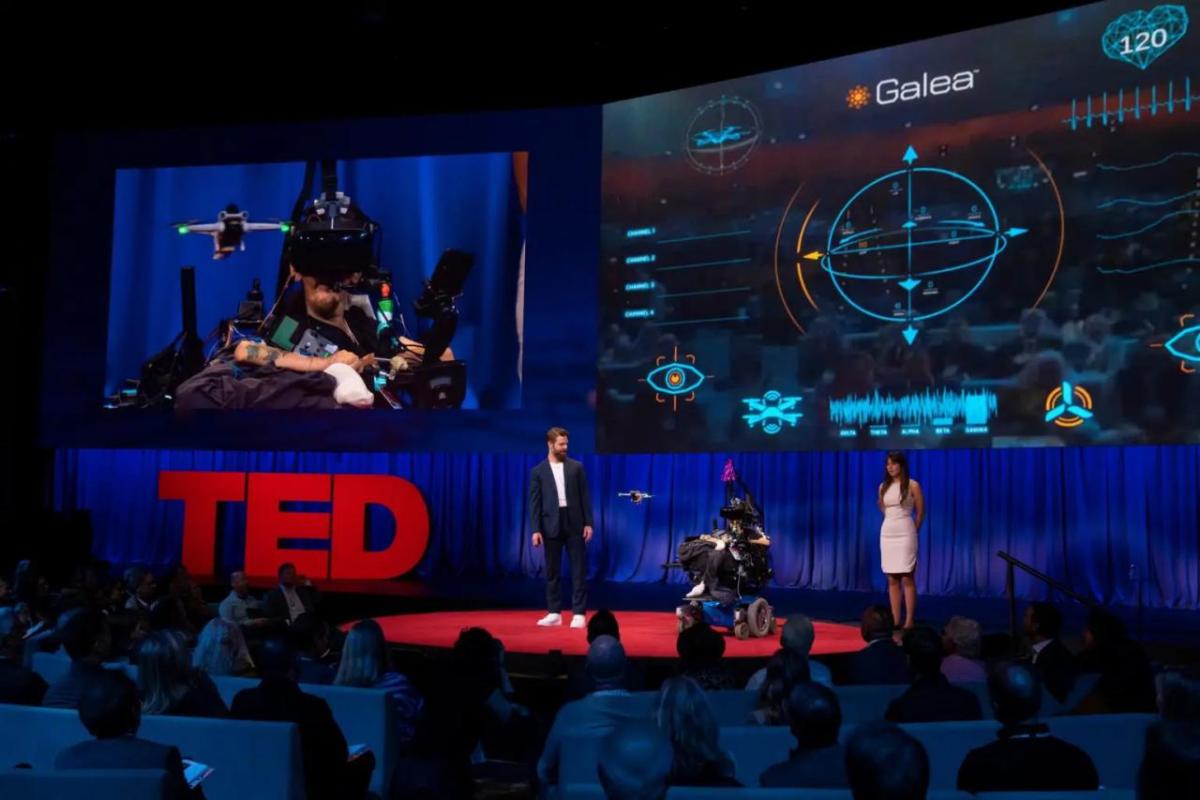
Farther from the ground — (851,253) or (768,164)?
(768,164)

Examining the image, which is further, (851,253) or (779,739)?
(851,253)

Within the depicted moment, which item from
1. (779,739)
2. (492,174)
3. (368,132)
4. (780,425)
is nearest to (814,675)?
(779,739)

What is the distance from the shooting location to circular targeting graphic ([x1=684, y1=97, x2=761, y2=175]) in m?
11.6

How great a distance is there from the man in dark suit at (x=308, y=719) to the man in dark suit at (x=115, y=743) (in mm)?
535

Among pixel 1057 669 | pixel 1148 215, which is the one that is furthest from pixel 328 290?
pixel 1057 669

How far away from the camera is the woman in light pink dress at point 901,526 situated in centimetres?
870

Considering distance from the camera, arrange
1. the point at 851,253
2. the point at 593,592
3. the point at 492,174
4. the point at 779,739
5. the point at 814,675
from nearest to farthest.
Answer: the point at 779,739
the point at 814,675
the point at 851,253
the point at 593,592
the point at 492,174

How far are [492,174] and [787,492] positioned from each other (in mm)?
4958

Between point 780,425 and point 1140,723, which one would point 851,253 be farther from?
point 1140,723

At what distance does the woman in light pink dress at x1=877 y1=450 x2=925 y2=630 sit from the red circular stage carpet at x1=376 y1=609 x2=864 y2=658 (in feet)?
1.84

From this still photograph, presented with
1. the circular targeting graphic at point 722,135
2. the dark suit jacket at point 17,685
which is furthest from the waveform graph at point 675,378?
A: the dark suit jacket at point 17,685

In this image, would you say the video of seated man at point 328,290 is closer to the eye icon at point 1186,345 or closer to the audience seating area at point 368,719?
the eye icon at point 1186,345

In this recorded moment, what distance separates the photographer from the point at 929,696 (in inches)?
143

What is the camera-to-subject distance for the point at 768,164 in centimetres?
1144
